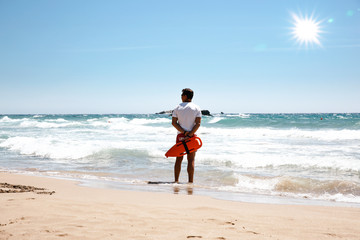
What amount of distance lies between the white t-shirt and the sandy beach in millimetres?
1845

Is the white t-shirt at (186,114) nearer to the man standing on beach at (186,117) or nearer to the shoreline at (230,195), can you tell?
the man standing on beach at (186,117)

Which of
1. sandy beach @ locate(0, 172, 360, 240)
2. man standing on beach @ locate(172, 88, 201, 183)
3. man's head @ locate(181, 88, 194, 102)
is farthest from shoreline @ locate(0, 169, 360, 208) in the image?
man's head @ locate(181, 88, 194, 102)

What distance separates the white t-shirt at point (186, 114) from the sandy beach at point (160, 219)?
6.05 feet

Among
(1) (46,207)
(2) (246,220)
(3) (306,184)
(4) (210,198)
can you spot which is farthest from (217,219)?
(3) (306,184)

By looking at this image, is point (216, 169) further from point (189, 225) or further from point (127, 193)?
point (189, 225)

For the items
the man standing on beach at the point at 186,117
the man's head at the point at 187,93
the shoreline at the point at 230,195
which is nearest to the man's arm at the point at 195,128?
the man standing on beach at the point at 186,117

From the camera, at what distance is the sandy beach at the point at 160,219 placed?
2.73 metres

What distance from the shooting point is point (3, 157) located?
36.0 ft

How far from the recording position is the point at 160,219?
319 cm

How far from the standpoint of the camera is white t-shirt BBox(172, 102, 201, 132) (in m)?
5.90

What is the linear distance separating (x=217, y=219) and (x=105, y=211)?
1.23 metres

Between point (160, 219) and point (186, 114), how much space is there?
2.97 metres

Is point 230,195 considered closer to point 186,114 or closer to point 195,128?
point 195,128

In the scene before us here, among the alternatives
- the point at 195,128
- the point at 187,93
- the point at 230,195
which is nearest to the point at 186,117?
the point at 195,128
